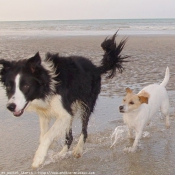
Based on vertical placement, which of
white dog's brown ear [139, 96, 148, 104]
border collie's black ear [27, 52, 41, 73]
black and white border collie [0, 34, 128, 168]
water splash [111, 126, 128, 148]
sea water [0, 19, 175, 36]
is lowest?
sea water [0, 19, 175, 36]

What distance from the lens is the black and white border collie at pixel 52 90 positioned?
142 inches

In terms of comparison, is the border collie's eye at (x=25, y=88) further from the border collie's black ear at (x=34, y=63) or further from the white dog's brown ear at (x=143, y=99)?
the white dog's brown ear at (x=143, y=99)

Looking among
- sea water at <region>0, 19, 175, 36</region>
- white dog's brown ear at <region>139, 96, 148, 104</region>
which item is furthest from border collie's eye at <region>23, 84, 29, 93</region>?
sea water at <region>0, 19, 175, 36</region>

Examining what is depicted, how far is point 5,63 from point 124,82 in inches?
217

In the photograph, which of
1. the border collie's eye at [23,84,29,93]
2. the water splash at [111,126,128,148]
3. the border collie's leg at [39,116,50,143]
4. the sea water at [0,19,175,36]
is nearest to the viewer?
the border collie's eye at [23,84,29,93]

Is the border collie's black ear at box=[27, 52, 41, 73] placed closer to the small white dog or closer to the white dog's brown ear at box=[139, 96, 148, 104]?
the small white dog

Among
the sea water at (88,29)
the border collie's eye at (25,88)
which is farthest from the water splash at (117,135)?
the sea water at (88,29)

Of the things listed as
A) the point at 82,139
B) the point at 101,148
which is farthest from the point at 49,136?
the point at 101,148

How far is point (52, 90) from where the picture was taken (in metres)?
3.98

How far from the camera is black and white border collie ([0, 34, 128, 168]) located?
3.60 m

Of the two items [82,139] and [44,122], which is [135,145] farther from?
[44,122]

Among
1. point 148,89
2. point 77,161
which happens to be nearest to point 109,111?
point 148,89

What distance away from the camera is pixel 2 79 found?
3.85 meters

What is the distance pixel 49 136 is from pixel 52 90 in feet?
1.88
